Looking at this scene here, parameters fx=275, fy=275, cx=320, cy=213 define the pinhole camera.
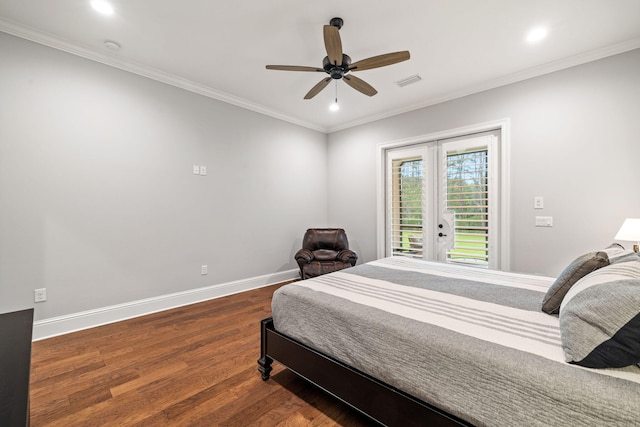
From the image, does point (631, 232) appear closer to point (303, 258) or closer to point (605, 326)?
point (605, 326)

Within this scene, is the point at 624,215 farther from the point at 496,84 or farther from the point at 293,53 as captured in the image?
the point at 293,53

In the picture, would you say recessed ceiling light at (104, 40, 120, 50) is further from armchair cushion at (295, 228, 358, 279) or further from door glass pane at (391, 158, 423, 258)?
door glass pane at (391, 158, 423, 258)

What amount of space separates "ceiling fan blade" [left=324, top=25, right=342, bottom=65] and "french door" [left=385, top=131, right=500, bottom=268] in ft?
7.51

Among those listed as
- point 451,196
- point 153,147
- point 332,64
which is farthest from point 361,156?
point 153,147

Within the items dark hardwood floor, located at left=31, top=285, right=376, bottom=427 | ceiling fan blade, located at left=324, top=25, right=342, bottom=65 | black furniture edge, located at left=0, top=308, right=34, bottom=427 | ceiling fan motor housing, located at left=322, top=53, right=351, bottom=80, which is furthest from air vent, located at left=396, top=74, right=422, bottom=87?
black furniture edge, located at left=0, top=308, right=34, bottom=427

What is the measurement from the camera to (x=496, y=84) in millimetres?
3385

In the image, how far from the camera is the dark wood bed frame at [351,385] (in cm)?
119

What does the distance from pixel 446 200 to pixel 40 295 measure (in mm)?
4651

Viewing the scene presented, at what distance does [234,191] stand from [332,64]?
2.27 metres

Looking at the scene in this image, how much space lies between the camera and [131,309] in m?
3.03

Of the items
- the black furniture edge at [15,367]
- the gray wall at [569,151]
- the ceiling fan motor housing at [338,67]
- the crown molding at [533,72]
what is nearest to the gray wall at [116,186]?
the black furniture edge at [15,367]

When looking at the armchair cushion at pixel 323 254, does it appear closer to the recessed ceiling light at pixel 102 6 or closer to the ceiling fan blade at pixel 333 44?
the ceiling fan blade at pixel 333 44

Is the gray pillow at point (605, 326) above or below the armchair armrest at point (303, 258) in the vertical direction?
above

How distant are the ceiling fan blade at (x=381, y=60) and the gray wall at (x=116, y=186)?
7.37 feet
